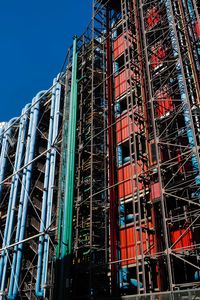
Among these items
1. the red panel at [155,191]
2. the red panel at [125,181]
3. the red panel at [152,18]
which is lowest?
the red panel at [155,191]

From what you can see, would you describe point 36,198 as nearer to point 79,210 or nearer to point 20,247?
point 20,247

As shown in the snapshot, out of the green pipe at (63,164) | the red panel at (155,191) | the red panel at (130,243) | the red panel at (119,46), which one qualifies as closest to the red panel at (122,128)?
the green pipe at (63,164)

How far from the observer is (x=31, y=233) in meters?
26.3

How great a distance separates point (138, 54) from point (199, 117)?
761 cm

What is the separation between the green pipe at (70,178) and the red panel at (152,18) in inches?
254

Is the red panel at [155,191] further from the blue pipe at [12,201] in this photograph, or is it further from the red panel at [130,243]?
the blue pipe at [12,201]

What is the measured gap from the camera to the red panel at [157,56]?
21550 mm

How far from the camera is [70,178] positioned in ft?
72.5

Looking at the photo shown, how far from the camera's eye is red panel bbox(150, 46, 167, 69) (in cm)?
2155

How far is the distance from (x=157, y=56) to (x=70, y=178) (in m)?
9.43

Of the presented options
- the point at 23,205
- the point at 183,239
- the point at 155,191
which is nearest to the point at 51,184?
the point at 23,205

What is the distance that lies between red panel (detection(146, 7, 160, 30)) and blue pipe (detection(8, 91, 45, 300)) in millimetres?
11701

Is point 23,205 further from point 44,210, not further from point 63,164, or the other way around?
point 63,164

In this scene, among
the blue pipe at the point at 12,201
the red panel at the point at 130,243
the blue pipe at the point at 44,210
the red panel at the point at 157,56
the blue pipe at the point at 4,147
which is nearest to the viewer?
the red panel at the point at 130,243
